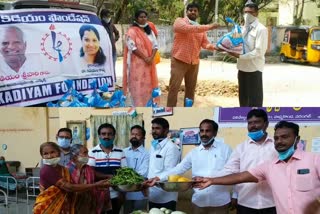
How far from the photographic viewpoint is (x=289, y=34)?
22.7 m

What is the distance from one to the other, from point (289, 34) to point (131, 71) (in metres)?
17.3

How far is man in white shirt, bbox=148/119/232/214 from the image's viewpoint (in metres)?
4.92

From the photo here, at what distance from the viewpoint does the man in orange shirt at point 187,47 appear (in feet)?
21.2

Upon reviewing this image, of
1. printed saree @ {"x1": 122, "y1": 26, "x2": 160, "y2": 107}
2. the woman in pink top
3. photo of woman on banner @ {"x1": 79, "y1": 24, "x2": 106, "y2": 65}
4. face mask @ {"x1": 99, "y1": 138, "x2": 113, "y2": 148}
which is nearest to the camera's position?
the woman in pink top

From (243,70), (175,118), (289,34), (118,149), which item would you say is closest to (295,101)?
(243,70)

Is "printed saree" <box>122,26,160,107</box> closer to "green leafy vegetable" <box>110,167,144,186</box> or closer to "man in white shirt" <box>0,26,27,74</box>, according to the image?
"man in white shirt" <box>0,26,27,74</box>

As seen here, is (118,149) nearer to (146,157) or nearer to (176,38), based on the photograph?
(146,157)

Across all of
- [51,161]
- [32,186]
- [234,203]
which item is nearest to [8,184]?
[32,186]

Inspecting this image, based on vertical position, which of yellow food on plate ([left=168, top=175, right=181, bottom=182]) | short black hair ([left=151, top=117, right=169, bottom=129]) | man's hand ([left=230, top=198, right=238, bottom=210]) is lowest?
man's hand ([left=230, top=198, right=238, bottom=210])

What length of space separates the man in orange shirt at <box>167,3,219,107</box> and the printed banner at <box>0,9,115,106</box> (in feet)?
2.83

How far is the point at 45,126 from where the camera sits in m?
5.86

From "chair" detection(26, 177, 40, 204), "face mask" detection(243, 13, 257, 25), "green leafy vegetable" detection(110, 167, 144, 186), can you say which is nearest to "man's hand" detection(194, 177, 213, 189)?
"green leafy vegetable" detection(110, 167, 144, 186)

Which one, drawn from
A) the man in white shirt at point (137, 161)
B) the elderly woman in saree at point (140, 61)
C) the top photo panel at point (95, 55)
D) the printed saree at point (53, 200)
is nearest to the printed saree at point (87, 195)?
the printed saree at point (53, 200)

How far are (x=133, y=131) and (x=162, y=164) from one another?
20.2 inches
